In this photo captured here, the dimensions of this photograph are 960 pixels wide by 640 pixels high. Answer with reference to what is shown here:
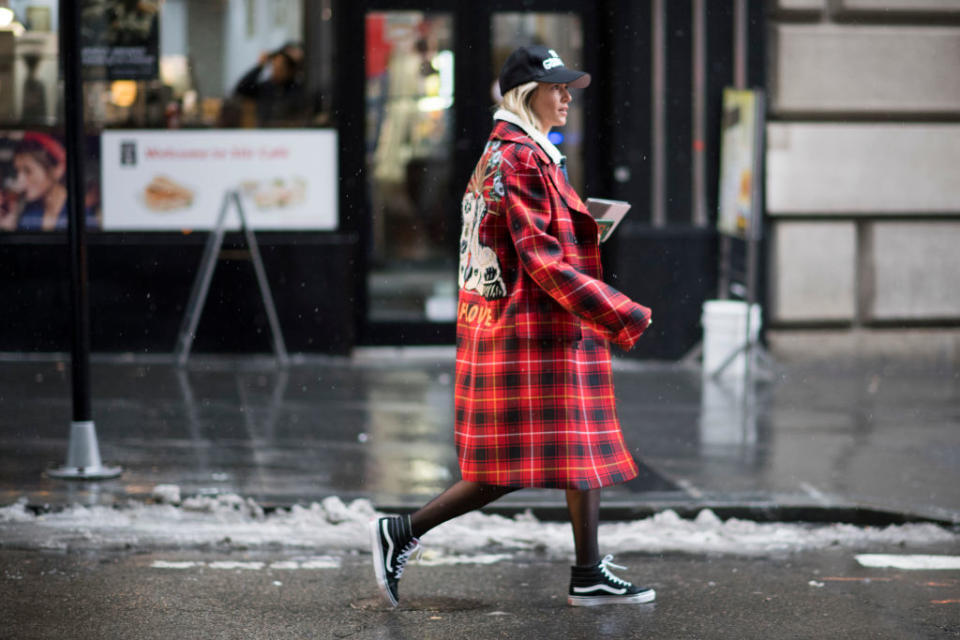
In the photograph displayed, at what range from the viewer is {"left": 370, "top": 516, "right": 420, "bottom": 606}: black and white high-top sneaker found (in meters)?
4.86

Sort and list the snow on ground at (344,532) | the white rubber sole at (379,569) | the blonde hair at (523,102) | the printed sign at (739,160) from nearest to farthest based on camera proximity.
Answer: the blonde hair at (523,102) → the white rubber sole at (379,569) → the snow on ground at (344,532) → the printed sign at (739,160)

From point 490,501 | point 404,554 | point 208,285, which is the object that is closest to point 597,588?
point 490,501

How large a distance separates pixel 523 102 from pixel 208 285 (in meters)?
6.32

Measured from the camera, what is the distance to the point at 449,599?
5.02m

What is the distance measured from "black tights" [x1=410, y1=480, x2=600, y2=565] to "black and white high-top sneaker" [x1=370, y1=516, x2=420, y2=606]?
43mm

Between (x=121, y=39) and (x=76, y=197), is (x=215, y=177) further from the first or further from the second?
(x=76, y=197)

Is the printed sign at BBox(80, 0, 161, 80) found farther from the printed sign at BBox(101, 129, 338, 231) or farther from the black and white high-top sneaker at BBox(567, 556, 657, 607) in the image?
the black and white high-top sneaker at BBox(567, 556, 657, 607)

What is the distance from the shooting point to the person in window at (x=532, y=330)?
15.0 feet

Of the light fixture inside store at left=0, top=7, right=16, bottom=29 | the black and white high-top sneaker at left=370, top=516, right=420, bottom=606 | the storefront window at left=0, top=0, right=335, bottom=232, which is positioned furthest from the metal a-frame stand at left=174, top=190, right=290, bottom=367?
the black and white high-top sneaker at left=370, top=516, right=420, bottom=606

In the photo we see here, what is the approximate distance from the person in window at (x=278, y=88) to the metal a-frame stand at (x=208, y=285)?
2.24 feet

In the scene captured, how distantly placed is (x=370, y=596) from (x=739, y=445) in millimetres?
3282

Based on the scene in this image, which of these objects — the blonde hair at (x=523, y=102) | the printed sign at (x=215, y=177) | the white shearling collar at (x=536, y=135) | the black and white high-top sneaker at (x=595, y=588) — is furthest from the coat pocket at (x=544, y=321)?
the printed sign at (x=215, y=177)

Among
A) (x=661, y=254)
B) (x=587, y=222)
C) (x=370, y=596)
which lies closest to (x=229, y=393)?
Result: (x=661, y=254)

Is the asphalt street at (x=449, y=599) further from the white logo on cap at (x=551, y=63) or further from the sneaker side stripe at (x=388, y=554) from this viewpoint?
the white logo on cap at (x=551, y=63)
